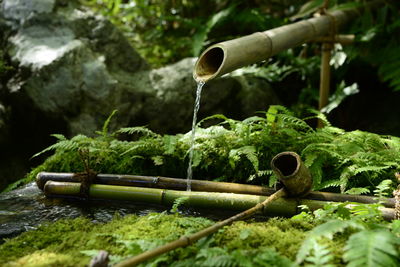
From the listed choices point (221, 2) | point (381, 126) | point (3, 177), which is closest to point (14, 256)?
point (3, 177)

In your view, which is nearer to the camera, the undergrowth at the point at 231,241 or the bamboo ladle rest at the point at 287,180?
the undergrowth at the point at 231,241

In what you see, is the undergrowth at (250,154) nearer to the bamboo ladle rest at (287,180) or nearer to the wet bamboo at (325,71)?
the bamboo ladle rest at (287,180)

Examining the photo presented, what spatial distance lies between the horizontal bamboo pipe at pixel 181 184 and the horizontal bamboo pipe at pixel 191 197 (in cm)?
10

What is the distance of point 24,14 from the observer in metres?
6.95

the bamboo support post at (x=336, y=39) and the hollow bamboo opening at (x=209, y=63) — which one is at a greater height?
the bamboo support post at (x=336, y=39)

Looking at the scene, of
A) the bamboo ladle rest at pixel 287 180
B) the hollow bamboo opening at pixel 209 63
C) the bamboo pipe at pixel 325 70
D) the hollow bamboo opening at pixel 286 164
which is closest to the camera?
the bamboo ladle rest at pixel 287 180

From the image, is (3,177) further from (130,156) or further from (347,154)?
(347,154)

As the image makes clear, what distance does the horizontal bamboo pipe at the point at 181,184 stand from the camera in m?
3.20

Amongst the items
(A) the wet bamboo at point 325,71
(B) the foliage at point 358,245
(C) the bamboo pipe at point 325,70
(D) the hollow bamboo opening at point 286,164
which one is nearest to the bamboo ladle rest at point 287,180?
(D) the hollow bamboo opening at point 286,164

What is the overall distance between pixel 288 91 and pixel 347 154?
4.48 m

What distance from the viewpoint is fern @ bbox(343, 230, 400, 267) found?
6.12ft

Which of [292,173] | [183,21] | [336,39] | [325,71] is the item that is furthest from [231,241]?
[183,21]

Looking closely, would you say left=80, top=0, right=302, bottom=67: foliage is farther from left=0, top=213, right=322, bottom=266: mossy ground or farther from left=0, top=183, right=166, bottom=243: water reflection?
left=0, top=213, right=322, bottom=266: mossy ground

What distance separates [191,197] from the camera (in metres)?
3.49
